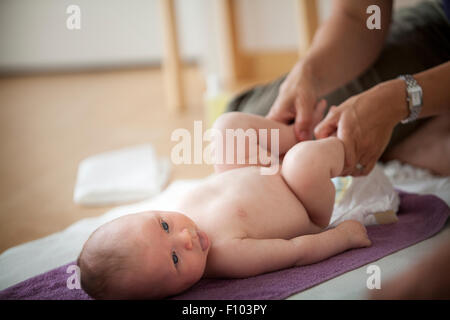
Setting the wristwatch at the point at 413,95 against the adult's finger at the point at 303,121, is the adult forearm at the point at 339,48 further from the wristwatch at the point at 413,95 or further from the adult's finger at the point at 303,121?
the wristwatch at the point at 413,95

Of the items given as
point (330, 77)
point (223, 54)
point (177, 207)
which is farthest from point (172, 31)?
point (177, 207)

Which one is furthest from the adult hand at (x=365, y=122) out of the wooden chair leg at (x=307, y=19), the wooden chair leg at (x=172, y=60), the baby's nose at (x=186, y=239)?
the wooden chair leg at (x=172, y=60)

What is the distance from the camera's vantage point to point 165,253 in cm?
73

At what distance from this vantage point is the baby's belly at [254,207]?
0.85 meters

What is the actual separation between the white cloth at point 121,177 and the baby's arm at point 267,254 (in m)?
0.72

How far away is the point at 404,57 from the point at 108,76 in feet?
7.57

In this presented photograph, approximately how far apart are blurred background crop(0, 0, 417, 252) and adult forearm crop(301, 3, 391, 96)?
46 centimetres

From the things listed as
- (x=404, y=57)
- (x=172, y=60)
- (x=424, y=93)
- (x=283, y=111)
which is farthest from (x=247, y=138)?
(x=172, y=60)

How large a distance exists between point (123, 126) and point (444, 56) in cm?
136

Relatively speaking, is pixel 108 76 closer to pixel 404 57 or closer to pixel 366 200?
pixel 404 57

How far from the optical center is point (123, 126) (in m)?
2.17

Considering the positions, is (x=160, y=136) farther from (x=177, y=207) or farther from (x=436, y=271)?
(x=436, y=271)

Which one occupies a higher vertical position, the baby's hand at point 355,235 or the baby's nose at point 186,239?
the baby's nose at point 186,239

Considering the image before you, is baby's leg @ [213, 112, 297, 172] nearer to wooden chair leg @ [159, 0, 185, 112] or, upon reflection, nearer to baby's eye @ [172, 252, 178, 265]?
baby's eye @ [172, 252, 178, 265]
